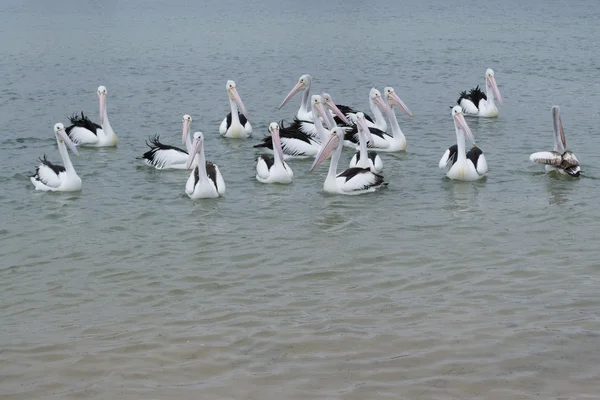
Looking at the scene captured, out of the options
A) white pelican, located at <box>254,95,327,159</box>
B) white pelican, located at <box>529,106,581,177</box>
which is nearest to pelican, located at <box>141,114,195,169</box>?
white pelican, located at <box>254,95,327,159</box>

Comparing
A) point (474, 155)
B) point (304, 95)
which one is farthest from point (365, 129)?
point (304, 95)

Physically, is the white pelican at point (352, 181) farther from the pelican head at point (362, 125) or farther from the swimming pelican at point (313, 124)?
the swimming pelican at point (313, 124)

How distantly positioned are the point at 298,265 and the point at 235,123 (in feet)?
18.4

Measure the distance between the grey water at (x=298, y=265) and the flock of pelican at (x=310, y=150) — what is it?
170 mm

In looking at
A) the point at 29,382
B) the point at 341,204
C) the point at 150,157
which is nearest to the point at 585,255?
the point at 341,204

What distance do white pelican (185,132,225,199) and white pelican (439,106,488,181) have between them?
8.13ft

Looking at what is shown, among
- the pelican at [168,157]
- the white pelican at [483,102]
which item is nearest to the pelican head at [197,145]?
the pelican at [168,157]

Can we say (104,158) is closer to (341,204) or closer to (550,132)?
(341,204)

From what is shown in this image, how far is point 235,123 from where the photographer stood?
12.2 m

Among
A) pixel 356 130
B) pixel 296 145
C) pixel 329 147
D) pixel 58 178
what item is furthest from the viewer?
pixel 356 130

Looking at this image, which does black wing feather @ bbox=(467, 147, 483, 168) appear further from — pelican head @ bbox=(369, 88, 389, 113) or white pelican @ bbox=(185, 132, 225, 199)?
white pelican @ bbox=(185, 132, 225, 199)

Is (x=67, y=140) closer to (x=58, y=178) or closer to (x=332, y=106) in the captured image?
(x=58, y=178)

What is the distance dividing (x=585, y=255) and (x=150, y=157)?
18.1ft

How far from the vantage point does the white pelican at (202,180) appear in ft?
29.6
